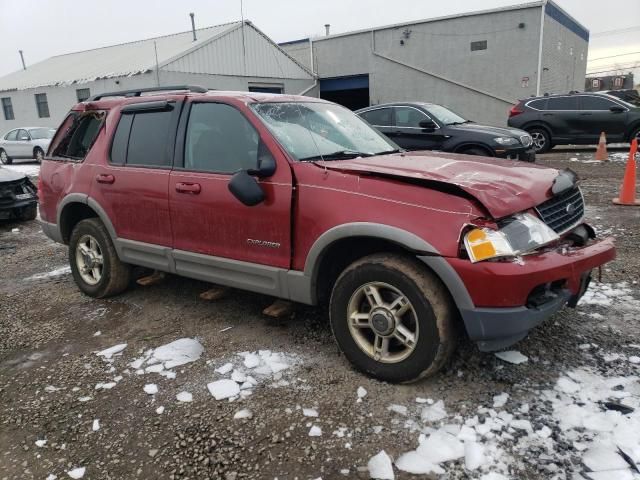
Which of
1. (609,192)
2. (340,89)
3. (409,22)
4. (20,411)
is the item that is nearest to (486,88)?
(409,22)

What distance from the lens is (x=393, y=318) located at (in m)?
2.99

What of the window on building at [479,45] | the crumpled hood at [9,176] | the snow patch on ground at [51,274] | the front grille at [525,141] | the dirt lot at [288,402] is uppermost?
the window on building at [479,45]

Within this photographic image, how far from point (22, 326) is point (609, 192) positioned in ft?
29.1

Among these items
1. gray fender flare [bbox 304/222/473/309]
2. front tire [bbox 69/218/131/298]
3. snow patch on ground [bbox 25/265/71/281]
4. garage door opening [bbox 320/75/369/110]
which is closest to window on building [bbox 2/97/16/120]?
garage door opening [bbox 320/75/369/110]

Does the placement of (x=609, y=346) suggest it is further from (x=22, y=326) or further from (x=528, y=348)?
(x=22, y=326)

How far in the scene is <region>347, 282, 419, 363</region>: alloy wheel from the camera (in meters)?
2.99

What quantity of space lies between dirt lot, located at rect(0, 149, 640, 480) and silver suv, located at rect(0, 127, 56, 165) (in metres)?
17.8

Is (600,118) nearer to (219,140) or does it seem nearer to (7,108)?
(219,140)

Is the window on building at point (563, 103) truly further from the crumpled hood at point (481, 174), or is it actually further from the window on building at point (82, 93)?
the window on building at point (82, 93)

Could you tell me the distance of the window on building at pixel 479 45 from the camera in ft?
70.3

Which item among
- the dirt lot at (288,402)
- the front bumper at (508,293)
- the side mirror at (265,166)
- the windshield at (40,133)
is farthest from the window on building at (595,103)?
the windshield at (40,133)

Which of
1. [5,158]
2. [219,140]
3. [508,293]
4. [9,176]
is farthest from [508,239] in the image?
[5,158]

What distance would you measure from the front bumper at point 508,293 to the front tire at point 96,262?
330 cm

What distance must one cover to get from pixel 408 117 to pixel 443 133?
888 mm
